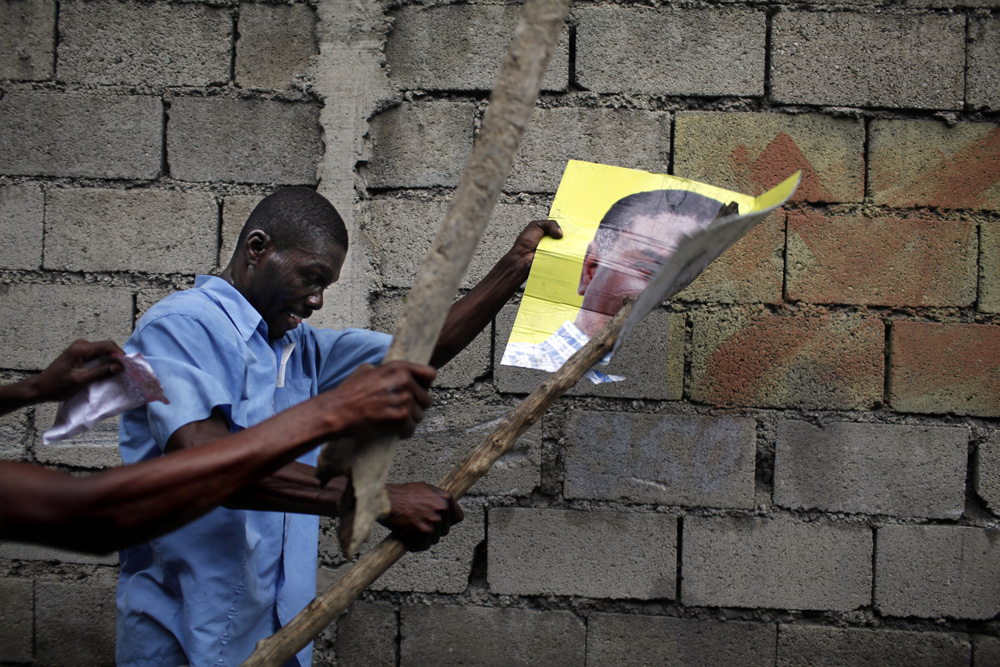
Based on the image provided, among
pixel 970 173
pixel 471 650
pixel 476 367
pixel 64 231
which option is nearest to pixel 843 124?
pixel 970 173

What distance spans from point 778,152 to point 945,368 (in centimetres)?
94

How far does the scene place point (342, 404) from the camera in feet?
3.33

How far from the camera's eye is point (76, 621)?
249 centimetres

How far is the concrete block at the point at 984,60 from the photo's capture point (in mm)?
2285

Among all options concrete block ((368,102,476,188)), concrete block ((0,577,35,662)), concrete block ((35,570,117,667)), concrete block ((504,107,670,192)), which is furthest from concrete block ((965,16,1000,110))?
concrete block ((0,577,35,662))

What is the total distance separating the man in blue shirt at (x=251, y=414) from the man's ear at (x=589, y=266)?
134mm

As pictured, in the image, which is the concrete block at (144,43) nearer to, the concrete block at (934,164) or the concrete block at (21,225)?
the concrete block at (21,225)

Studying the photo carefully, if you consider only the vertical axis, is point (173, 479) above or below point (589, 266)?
below

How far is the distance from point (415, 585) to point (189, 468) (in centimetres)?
158

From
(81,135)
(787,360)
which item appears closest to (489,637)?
(787,360)

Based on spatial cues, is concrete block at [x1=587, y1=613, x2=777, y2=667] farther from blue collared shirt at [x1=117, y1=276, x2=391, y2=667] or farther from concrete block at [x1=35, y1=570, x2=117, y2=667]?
concrete block at [x1=35, y1=570, x2=117, y2=667]

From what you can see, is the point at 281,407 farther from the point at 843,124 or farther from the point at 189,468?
the point at 843,124

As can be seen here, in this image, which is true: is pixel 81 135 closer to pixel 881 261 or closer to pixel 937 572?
pixel 881 261

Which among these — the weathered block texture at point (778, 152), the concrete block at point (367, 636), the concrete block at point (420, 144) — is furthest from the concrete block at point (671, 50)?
the concrete block at point (367, 636)
